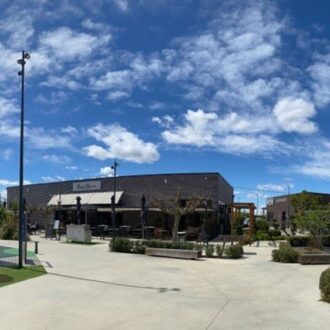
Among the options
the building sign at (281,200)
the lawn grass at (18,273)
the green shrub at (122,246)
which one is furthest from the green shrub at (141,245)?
the building sign at (281,200)

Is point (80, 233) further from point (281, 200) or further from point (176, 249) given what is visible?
point (281, 200)

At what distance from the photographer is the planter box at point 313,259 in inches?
817

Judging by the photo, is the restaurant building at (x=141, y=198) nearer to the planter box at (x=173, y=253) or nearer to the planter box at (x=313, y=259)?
the planter box at (x=173, y=253)

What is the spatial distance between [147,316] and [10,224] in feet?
86.9

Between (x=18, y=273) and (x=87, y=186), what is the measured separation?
Answer: 1357 inches

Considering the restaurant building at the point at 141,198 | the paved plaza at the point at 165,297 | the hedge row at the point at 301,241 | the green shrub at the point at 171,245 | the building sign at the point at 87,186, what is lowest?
the paved plaza at the point at 165,297

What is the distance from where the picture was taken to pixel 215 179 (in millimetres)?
41594

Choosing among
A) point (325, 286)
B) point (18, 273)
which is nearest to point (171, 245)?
point (18, 273)

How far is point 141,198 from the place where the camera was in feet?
143

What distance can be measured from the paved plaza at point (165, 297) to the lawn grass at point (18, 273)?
41 cm

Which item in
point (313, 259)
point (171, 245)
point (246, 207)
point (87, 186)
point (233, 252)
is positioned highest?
point (87, 186)

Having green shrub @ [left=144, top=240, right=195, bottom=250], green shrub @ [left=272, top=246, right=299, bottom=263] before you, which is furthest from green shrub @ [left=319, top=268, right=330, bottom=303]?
green shrub @ [left=144, top=240, right=195, bottom=250]

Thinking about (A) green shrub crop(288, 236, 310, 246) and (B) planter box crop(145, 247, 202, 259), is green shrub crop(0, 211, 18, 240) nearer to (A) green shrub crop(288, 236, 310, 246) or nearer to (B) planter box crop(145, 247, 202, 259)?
(B) planter box crop(145, 247, 202, 259)

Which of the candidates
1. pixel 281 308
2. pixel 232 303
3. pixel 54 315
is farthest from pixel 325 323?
pixel 54 315
